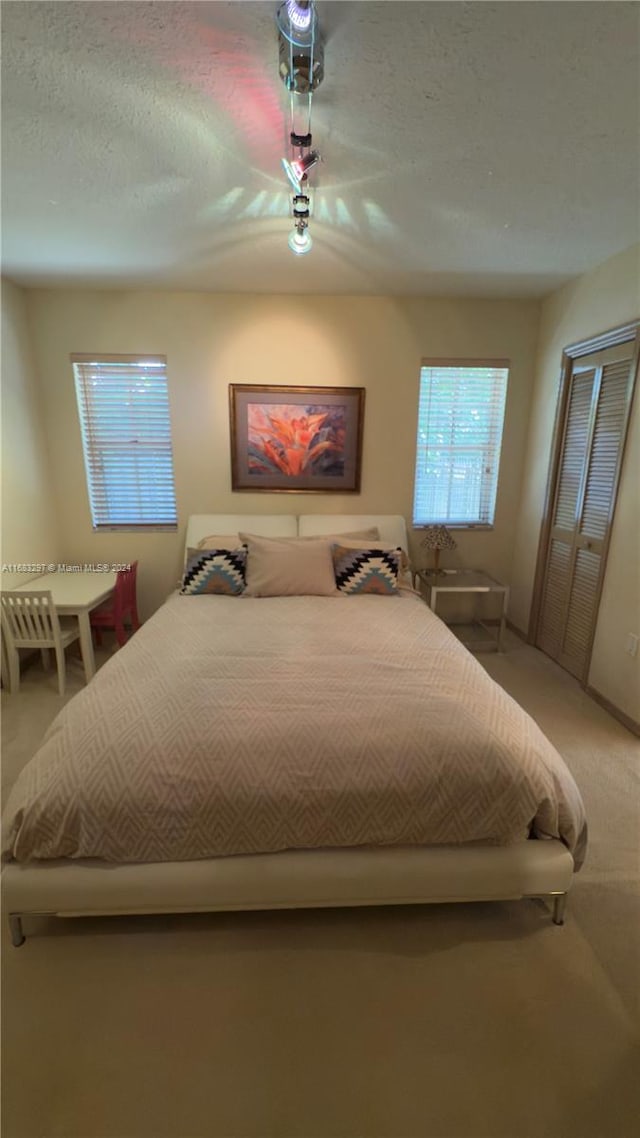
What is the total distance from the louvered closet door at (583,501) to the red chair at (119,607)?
3.09 meters

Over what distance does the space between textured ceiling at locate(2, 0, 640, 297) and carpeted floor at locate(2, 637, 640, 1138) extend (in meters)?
2.58

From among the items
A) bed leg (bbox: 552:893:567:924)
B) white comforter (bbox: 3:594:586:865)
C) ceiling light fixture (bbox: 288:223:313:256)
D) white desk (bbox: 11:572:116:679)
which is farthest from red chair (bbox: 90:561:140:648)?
bed leg (bbox: 552:893:567:924)

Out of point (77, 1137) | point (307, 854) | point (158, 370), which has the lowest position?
point (77, 1137)


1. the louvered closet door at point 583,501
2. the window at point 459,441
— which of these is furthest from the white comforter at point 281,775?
the window at point 459,441

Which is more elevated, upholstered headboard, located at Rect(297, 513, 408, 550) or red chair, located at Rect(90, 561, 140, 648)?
upholstered headboard, located at Rect(297, 513, 408, 550)

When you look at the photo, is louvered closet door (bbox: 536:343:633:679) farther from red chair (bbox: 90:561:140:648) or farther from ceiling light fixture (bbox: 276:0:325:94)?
red chair (bbox: 90:561:140:648)

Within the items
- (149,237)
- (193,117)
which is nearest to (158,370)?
(149,237)

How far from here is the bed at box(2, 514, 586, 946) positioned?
127 cm

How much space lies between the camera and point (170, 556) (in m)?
3.48

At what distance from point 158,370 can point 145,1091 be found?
3.55m

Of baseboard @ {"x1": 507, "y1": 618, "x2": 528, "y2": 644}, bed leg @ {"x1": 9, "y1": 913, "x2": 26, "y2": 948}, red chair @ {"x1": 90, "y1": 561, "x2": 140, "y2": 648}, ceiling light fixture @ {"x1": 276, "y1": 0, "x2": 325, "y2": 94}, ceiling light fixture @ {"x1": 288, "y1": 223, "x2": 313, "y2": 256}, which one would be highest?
ceiling light fixture @ {"x1": 276, "y1": 0, "x2": 325, "y2": 94}

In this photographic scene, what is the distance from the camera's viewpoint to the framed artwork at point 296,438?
10.5 feet

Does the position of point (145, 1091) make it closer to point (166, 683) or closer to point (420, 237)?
point (166, 683)

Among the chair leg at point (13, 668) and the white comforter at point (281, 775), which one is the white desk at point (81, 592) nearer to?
the chair leg at point (13, 668)
